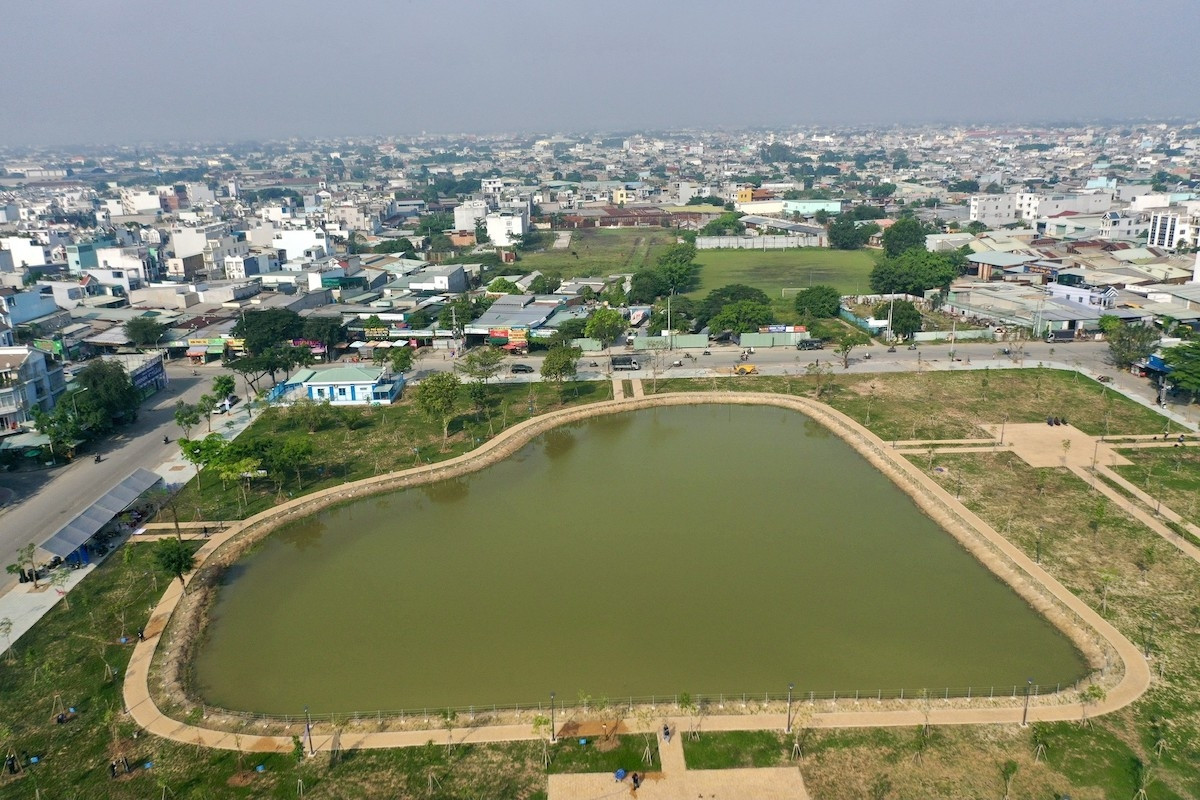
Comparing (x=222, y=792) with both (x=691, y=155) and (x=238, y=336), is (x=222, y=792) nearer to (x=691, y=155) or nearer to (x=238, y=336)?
(x=238, y=336)

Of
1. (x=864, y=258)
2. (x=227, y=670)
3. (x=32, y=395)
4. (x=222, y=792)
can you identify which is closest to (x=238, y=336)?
(x=32, y=395)

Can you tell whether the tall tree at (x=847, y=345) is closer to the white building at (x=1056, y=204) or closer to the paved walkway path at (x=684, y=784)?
the paved walkway path at (x=684, y=784)

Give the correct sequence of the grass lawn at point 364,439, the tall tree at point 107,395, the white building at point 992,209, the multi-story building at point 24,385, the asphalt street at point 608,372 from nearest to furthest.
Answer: the grass lawn at point 364,439, the asphalt street at point 608,372, the multi-story building at point 24,385, the tall tree at point 107,395, the white building at point 992,209

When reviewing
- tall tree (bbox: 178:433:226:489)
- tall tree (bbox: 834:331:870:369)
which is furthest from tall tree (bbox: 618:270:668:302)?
tall tree (bbox: 178:433:226:489)

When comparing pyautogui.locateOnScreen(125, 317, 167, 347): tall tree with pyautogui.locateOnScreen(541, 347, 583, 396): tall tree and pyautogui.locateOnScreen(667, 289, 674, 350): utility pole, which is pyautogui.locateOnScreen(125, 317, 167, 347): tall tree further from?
pyautogui.locateOnScreen(667, 289, 674, 350): utility pole

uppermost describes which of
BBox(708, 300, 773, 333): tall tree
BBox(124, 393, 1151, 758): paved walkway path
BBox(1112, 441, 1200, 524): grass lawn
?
BBox(708, 300, 773, 333): tall tree

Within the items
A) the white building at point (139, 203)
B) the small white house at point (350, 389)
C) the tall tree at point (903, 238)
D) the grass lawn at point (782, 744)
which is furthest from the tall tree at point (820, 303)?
the white building at point (139, 203)

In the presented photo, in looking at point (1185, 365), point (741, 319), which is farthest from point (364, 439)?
point (1185, 365)
